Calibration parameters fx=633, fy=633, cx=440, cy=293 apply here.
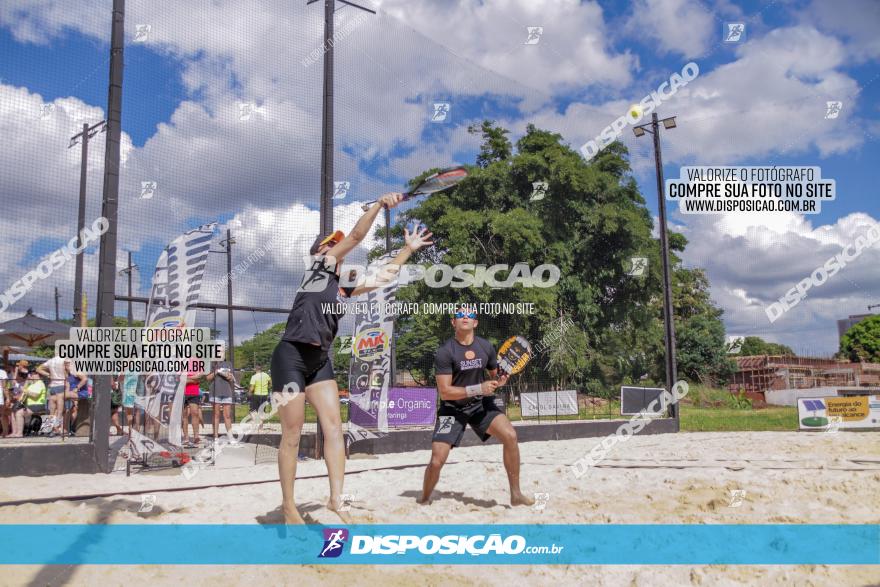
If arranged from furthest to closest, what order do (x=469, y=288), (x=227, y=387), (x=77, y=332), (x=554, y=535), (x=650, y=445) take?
(x=469, y=288) < (x=227, y=387) < (x=650, y=445) < (x=77, y=332) < (x=554, y=535)

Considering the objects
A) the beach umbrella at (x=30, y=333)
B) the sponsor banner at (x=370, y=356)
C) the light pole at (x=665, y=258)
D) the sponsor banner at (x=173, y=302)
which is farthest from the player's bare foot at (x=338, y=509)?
the light pole at (x=665, y=258)

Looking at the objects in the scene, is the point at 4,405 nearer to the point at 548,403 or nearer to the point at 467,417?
the point at 467,417

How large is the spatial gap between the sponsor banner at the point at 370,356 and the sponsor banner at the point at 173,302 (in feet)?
7.24

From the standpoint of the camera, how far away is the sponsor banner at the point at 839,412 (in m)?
13.8

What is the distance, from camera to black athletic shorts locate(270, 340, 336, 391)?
3.80 metres

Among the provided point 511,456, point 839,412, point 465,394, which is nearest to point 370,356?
point 465,394

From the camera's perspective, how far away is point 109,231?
7137 mm

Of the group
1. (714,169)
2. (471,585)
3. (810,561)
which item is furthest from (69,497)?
(714,169)


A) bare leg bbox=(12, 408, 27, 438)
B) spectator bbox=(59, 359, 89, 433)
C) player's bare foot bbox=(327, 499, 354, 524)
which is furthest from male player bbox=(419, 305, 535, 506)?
bare leg bbox=(12, 408, 27, 438)

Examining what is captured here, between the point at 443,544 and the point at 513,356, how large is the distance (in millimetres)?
2038

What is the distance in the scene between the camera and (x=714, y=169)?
38.2 feet

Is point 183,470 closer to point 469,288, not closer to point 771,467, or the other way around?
point 771,467

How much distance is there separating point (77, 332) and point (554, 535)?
642 cm

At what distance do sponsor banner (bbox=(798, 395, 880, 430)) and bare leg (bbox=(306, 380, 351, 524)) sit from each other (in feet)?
43.1
